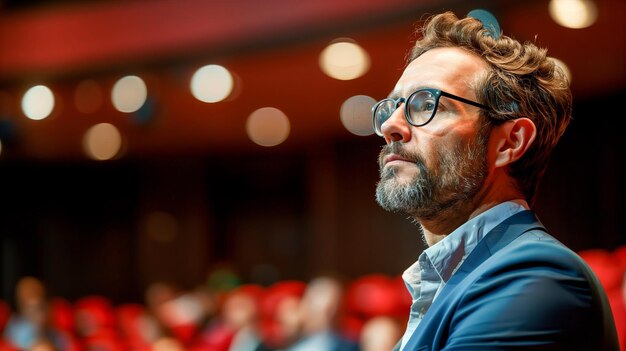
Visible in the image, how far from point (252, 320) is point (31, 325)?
2.22 m

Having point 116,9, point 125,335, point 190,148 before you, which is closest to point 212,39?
point 116,9

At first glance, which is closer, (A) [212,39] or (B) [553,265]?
(B) [553,265]

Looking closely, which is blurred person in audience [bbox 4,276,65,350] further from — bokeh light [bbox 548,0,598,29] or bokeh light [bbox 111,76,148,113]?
bokeh light [bbox 548,0,598,29]

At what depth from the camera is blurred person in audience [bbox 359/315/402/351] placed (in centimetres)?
330

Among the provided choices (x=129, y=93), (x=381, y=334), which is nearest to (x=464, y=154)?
(x=381, y=334)

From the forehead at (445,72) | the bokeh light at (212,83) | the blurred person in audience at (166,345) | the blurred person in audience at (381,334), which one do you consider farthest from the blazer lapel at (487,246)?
the bokeh light at (212,83)

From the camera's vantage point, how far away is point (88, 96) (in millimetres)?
6305

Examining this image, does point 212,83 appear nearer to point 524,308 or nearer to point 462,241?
point 462,241

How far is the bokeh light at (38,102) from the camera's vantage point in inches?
244

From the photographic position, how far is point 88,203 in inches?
370

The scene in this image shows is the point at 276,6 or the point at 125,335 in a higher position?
the point at 276,6

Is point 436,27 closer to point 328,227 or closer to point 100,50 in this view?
point 100,50

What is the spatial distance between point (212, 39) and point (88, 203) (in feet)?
16.0

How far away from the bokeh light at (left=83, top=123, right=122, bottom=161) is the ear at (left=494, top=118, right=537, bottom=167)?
6.49 meters
